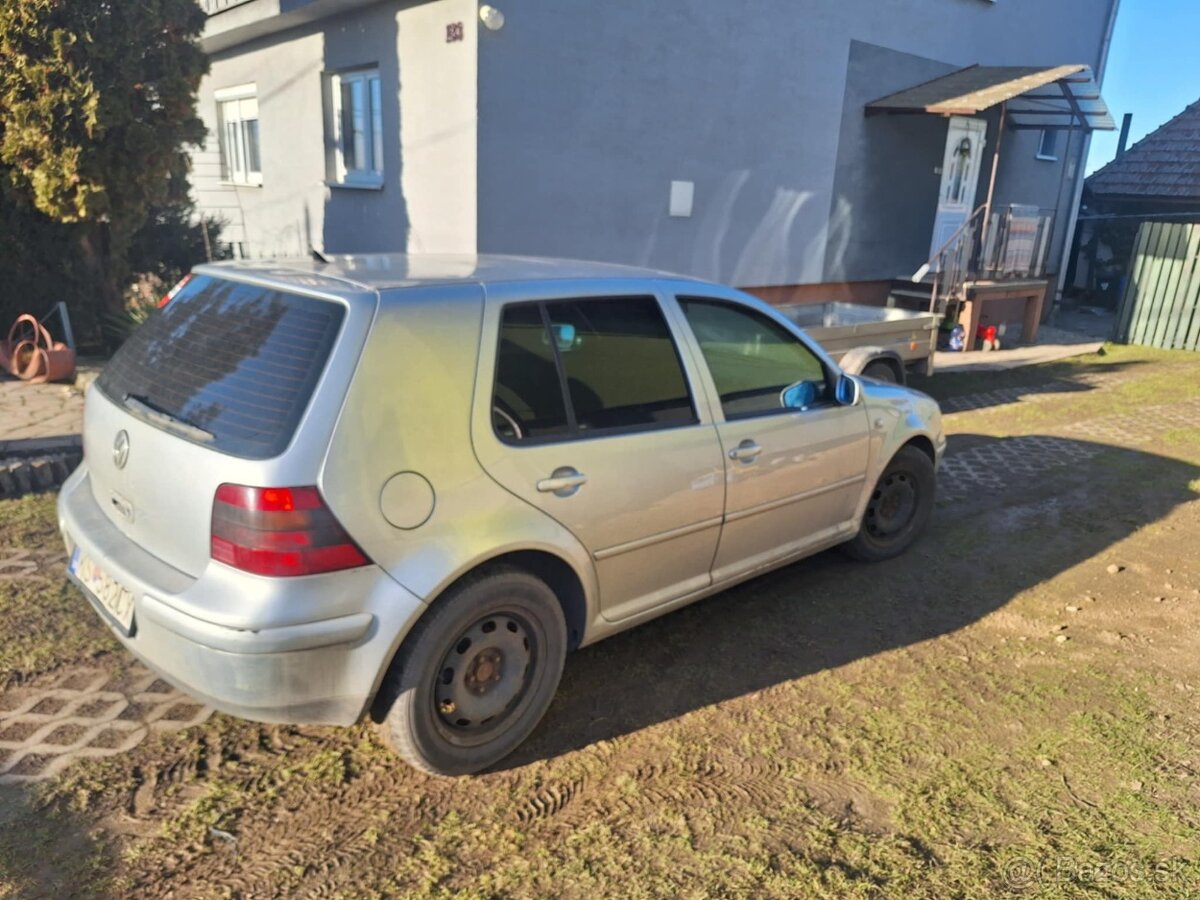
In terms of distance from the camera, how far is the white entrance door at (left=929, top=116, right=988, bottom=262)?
43.0 feet

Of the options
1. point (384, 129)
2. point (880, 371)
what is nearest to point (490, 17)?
point (384, 129)

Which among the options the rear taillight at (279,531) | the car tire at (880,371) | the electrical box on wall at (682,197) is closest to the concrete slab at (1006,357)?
the car tire at (880,371)

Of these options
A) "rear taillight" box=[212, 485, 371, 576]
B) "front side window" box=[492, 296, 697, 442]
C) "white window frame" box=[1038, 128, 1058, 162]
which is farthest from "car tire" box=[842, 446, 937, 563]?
"white window frame" box=[1038, 128, 1058, 162]

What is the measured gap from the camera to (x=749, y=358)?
395cm

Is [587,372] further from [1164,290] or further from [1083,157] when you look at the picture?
[1083,157]

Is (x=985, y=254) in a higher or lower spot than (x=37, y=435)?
higher

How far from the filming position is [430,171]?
8.47m

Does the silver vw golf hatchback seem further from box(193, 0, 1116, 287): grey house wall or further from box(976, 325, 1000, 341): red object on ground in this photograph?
box(976, 325, 1000, 341): red object on ground

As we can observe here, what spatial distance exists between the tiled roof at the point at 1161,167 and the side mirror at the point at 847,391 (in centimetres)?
1790

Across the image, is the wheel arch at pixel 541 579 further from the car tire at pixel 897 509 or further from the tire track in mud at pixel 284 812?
the car tire at pixel 897 509

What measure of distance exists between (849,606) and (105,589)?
11.0 ft

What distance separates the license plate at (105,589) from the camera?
9.22 ft

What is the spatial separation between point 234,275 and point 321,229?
26.2ft

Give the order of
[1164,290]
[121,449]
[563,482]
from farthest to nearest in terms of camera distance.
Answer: [1164,290] → [563,482] → [121,449]
